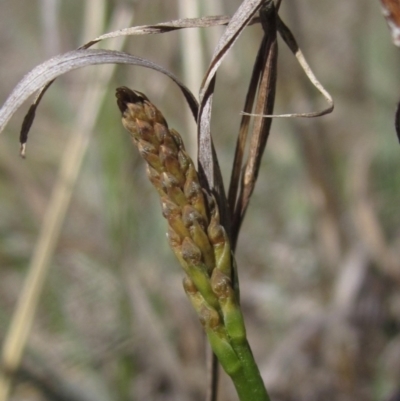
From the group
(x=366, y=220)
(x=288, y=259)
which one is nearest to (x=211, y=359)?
(x=366, y=220)

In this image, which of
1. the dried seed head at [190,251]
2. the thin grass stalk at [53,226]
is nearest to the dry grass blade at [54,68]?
the dried seed head at [190,251]

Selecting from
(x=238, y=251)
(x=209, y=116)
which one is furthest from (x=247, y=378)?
(x=238, y=251)

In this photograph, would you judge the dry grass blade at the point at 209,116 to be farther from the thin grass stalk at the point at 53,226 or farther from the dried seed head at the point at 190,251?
the thin grass stalk at the point at 53,226

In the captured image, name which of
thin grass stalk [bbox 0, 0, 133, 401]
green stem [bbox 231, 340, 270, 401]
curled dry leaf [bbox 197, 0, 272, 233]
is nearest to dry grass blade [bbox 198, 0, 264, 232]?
curled dry leaf [bbox 197, 0, 272, 233]

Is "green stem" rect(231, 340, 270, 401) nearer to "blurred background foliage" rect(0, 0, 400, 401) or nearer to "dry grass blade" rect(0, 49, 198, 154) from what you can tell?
"dry grass blade" rect(0, 49, 198, 154)

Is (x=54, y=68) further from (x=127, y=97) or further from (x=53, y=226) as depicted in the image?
(x=53, y=226)
